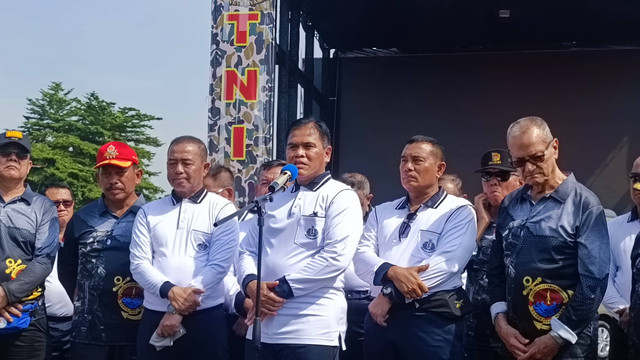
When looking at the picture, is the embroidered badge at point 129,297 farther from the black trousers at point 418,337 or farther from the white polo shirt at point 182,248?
the black trousers at point 418,337

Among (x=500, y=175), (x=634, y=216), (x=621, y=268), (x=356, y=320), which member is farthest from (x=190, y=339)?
(x=634, y=216)

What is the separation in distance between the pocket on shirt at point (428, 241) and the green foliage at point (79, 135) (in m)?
24.3

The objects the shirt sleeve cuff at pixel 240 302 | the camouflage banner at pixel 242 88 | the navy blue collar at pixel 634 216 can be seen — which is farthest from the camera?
the camouflage banner at pixel 242 88

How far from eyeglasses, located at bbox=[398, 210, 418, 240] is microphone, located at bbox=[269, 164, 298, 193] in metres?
0.78

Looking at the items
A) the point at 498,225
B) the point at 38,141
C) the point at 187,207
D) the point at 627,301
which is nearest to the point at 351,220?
the point at 498,225

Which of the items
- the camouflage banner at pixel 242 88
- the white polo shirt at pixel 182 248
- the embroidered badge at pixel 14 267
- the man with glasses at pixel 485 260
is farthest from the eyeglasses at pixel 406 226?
the camouflage banner at pixel 242 88

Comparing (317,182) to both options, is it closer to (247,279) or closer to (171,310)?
(247,279)

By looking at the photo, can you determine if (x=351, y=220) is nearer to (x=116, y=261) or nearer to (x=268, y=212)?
(x=268, y=212)

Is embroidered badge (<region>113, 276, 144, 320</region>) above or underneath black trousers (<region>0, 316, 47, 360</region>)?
above

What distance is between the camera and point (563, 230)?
2988 millimetres

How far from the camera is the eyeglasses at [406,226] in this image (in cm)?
357

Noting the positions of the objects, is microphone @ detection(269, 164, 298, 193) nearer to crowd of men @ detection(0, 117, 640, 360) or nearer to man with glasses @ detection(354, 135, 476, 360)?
crowd of men @ detection(0, 117, 640, 360)

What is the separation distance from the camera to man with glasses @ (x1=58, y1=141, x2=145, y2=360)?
3746mm

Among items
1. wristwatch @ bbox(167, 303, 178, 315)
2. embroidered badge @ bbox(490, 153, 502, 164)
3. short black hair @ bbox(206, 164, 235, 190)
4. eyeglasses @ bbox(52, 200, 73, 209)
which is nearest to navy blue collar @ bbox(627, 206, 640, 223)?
embroidered badge @ bbox(490, 153, 502, 164)
